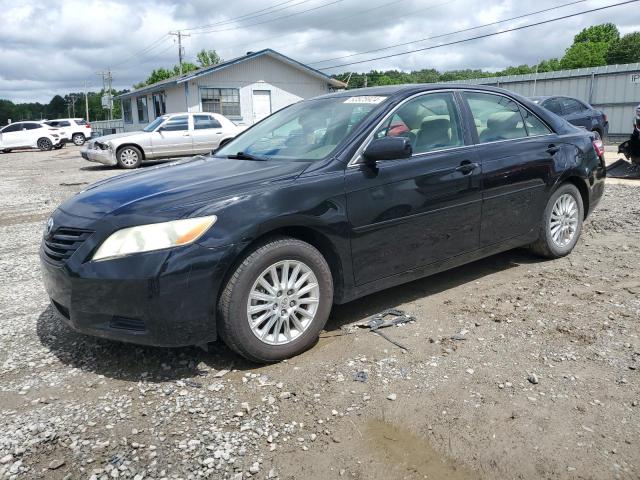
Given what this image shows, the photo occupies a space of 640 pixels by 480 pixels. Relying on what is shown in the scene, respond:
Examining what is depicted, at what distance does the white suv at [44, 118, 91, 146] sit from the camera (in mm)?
31734

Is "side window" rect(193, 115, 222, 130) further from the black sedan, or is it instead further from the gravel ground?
the gravel ground

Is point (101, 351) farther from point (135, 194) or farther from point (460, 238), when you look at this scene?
point (460, 238)

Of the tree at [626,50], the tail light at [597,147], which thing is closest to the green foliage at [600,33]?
the tree at [626,50]

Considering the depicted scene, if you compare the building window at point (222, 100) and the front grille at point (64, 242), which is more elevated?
the building window at point (222, 100)

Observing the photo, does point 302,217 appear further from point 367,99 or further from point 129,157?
point 129,157

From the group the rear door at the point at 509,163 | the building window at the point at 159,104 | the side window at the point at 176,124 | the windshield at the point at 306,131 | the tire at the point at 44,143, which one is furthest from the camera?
the building window at the point at 159,104

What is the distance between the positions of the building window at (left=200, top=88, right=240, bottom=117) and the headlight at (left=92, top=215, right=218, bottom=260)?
87.1ft

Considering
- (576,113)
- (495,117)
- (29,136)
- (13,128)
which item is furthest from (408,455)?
(13,128)

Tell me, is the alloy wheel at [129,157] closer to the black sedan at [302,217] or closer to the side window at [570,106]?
the black sedan at [302,217]

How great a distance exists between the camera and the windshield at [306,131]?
389 cm

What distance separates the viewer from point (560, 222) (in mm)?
5176

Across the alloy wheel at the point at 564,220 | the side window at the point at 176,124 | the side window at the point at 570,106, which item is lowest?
the alloy wheel at the point at 564,220

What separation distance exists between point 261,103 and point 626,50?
54.4 meters

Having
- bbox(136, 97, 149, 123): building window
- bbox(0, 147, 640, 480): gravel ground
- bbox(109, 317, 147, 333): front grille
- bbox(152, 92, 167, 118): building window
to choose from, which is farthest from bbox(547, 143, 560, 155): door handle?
bbox(136, 97, 149, 123): building window
